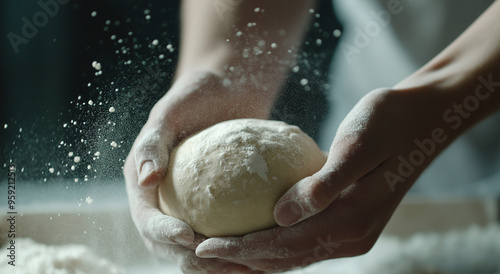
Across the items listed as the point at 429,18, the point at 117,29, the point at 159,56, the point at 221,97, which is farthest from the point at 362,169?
the point at 429,18

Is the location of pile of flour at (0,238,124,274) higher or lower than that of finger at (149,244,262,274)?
higher

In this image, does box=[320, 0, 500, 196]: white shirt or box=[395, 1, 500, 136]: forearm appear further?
box=[320, 0, 500, 196]: white shirt

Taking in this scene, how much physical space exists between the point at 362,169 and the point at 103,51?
21.2 inches

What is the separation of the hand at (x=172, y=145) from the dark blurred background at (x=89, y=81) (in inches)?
1.2

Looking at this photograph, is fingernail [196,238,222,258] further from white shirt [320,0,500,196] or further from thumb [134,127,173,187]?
white shirt [320,0,500,196]

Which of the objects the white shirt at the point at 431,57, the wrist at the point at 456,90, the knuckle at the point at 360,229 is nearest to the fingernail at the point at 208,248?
the knuckle at the point at 360,229

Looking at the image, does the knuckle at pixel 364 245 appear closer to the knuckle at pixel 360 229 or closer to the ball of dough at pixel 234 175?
the knuckle at pixel 360 229

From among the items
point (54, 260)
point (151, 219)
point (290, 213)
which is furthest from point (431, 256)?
point (54, 260)

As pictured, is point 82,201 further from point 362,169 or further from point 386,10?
point 386,10

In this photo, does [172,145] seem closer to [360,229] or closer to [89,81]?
[89,81]

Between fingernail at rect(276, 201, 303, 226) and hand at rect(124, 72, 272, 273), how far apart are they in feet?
0.42

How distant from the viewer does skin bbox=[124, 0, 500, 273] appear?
2.05ft

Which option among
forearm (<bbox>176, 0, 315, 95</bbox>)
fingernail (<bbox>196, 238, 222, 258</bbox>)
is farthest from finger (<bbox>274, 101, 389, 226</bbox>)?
forearm (<bbox>176, 0, 315, 95</bbox>)

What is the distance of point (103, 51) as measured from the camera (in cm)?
77
